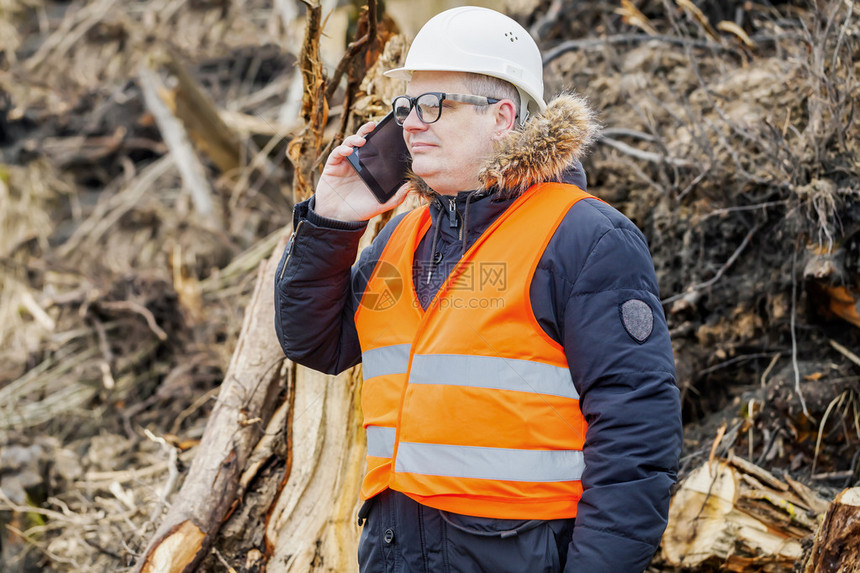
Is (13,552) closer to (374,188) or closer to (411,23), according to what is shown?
(374,188)

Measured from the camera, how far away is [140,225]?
7215 mm

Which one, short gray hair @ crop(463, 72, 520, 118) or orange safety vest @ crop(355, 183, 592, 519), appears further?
short gray hair @ crop(463, 72, 520, 118)

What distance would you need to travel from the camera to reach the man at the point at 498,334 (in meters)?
1.87

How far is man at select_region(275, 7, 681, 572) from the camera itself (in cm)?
187

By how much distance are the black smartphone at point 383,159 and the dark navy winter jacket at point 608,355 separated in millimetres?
278

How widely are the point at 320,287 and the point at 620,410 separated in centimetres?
104

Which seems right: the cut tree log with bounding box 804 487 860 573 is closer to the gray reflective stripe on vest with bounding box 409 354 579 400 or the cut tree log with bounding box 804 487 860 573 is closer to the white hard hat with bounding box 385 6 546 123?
the gray reflective stripe on vest with bounding box 409 354 579 400

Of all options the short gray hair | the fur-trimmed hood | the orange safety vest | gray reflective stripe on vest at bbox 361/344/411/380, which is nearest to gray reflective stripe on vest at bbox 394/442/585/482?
Answer: the orange safety vest

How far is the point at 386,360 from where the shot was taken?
87.4 inches

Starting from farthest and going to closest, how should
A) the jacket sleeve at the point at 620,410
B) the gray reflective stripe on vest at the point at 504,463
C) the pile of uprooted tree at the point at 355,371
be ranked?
1. the pile of uprooted tree at the point at 355,371
2. the gray reflective stripe on vest at the point at 504,463
3. the jacket sleeve at the point at 620,410

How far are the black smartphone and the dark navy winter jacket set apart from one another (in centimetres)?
28

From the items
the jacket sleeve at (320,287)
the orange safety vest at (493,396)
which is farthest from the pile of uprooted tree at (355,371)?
the orange safety vest at (493,396)

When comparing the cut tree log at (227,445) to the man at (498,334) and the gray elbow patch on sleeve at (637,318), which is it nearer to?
the man at (498,334)

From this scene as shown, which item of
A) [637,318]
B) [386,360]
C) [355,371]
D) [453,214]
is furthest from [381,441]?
[355,371]
